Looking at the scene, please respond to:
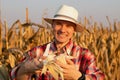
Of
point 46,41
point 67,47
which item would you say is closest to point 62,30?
point 67,47

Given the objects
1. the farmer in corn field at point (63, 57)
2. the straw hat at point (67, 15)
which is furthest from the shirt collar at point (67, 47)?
the straw hat at point (67, 15)

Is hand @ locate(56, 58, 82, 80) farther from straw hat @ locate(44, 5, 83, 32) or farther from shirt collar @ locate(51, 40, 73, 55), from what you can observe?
straw hat @ locate(44, 5, 83, 32)

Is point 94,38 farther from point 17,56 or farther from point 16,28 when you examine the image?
point 17,56

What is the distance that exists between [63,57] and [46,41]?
98.8 inches

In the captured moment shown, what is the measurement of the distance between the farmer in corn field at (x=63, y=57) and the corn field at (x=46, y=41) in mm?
513

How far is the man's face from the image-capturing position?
335cm

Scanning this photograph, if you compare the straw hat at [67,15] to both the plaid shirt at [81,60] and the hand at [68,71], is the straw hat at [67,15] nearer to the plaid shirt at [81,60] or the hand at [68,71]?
the plaid shirt at [81,60]

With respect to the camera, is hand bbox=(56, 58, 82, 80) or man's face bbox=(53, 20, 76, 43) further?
man's face bbox=(53, 20, 76, 43)

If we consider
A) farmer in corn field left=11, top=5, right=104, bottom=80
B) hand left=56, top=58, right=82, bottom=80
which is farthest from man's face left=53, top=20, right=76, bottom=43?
hand left=56, top=58, right=82, bottom=80

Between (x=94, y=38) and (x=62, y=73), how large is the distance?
4.25 meters

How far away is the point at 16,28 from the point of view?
15.9ft

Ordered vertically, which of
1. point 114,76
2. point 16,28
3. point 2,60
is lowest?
point 114,76

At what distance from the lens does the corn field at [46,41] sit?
422 cm

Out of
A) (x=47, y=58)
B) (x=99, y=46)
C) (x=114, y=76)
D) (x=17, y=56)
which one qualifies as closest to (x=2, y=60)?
(x=17, y=56)
